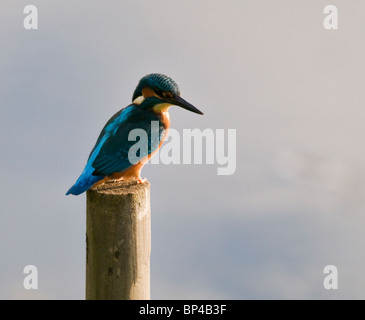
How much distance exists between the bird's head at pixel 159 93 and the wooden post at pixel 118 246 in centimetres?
108

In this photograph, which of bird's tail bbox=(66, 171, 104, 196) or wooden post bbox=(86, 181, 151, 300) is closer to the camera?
wooden post bbox=(86, 181, 151, 300)

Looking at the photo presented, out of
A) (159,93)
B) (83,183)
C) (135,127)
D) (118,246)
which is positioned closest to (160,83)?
(159,93)

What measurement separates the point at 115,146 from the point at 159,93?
26.0 inches

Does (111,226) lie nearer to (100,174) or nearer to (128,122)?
(100,174)

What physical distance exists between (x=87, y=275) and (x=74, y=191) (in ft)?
2.42

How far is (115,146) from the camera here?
5125mm

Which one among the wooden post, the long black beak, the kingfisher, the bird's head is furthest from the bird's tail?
the long black beak

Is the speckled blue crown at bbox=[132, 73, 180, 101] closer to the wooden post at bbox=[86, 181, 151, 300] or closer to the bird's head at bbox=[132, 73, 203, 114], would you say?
the bird's head at bbox=[132, 73, 203, 114]

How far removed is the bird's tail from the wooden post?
292mm

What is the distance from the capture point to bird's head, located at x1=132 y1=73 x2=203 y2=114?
5.28 meters

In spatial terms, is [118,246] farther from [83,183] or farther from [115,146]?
[115,146]
